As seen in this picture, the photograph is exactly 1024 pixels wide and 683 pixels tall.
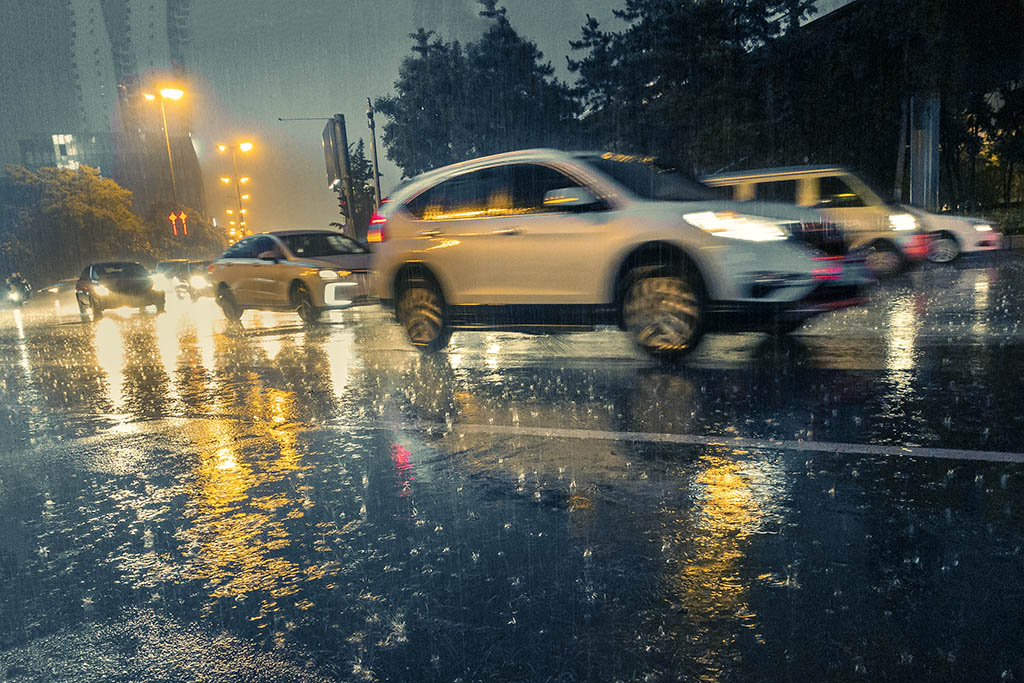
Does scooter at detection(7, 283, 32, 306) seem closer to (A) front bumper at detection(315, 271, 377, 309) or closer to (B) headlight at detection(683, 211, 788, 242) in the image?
(A) front bumper at detection(315, 271, 377, 309)

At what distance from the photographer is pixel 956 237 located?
18.4m

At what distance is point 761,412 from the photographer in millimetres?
5836

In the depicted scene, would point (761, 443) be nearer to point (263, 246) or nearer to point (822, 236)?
point (822, 236)

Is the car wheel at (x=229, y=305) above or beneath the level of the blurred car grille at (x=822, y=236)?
beneath

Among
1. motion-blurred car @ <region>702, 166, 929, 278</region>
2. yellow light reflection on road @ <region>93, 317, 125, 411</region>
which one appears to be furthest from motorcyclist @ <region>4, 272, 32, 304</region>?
motion-blurred car @ <region>702, 166, 929, 278</region>

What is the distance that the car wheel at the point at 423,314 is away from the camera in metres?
9.61

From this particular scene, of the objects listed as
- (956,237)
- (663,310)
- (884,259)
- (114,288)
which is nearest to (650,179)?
(663,310)

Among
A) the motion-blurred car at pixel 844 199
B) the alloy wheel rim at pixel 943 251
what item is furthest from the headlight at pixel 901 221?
the alloy wheel rim at pixel 943 251

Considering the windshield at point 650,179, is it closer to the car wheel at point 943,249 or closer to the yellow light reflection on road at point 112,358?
the yellow light reflection on road at point 112,358

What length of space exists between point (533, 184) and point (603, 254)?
46.2 inches

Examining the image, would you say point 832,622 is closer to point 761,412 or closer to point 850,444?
point 850,444

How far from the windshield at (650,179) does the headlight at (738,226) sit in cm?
44

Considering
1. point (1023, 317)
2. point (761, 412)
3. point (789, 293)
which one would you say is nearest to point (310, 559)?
point (761, 412)

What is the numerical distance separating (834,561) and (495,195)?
249 inches
